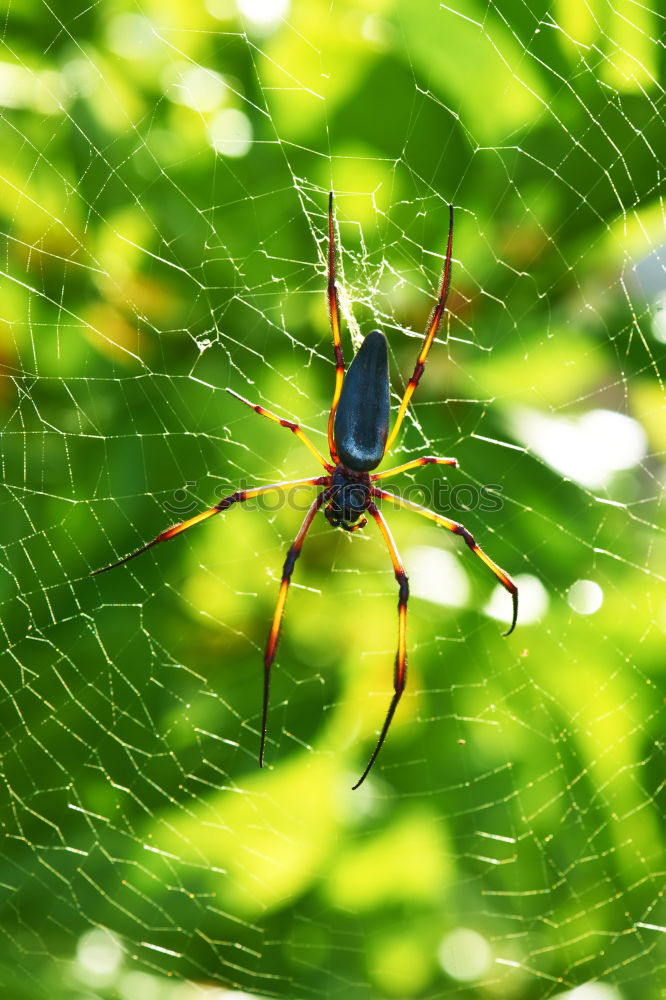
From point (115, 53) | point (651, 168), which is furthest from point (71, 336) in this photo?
point (651, 168)

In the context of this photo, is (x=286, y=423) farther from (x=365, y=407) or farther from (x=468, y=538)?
(x=468, y=538)

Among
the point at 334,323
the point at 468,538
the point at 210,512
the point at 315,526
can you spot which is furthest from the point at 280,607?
the point at 334,323

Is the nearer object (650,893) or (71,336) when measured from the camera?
(71,336)

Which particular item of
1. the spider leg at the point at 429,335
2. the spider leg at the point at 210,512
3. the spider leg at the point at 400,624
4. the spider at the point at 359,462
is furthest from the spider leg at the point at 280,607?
the spider leg at the point at 429,335

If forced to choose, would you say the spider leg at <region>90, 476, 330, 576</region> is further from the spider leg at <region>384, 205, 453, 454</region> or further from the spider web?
the spider leg at <region>384, 205, 453, 454</region>

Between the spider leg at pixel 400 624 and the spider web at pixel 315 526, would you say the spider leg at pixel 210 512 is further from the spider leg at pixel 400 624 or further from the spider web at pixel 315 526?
the spider leg at pixel 400 624

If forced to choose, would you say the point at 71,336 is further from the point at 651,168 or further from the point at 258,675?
the point at 651,168
